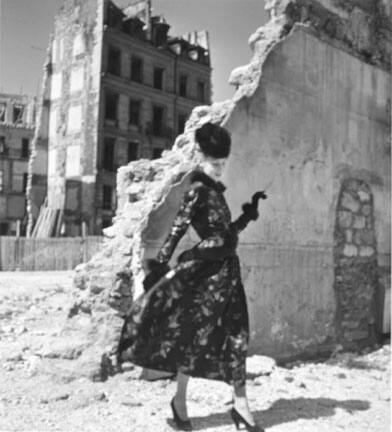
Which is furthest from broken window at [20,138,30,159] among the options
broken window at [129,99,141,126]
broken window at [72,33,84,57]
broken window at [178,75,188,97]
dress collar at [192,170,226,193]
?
dress collar at [192,170,226,193]

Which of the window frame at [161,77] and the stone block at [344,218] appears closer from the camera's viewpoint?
the stone block at [344,218]

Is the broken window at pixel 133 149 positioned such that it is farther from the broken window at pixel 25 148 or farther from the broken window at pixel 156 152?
the broken window at pixel 25 148

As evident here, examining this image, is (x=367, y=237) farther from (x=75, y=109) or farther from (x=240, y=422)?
(x=75, y=109)

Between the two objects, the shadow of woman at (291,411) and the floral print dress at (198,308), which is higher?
the floral print dress at (198,308)

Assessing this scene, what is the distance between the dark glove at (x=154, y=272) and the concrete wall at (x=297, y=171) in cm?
188

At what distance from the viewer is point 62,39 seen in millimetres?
35188

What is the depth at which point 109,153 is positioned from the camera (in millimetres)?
33750

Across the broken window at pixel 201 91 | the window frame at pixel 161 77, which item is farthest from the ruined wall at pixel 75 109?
the broken window at pixel 201 91

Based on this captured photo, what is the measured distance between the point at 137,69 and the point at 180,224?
33.5 meters

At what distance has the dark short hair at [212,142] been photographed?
3.83 metres

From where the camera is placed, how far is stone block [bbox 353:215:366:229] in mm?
6758

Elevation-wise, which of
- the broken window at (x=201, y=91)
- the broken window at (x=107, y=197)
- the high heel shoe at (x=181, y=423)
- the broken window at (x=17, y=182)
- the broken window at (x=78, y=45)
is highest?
the broken window at (x=78, y=45)

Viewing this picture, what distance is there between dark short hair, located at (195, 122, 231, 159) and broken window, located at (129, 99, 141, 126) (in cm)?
3175

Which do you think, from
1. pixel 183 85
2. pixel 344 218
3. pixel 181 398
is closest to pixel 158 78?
pixel 183 85
